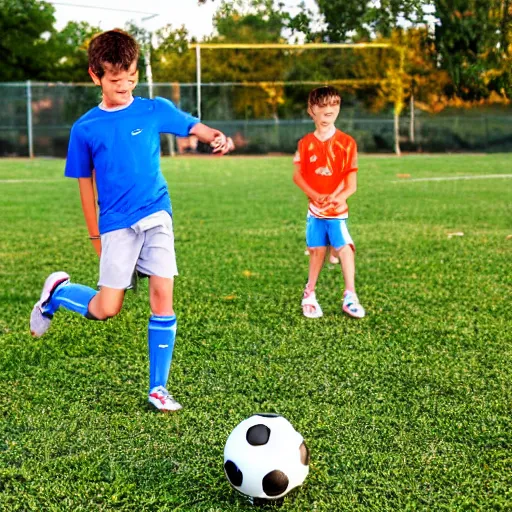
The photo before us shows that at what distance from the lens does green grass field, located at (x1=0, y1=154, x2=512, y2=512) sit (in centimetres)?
281

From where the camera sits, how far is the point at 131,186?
358 centimetres

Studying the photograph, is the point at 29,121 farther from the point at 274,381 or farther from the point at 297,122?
the point at 274,381

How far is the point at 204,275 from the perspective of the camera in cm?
664

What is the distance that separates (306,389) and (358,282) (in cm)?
265

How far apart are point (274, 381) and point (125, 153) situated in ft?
4.19

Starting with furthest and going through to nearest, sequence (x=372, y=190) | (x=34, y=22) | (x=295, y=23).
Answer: (x=34, y=22)
(x=372, y=190)
(x=295, y=23)

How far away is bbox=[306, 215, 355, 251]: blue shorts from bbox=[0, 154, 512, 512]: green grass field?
442 mm

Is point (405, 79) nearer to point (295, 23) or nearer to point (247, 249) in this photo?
point (247, 249)

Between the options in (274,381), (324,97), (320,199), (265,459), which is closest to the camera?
(265,459)

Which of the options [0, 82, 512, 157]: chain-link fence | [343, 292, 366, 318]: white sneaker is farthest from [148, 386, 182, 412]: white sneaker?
[0, 82, 512, 157]: chain-link fence

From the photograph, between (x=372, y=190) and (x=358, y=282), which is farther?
(x=372, y=190)

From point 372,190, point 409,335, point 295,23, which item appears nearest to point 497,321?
point 409,335

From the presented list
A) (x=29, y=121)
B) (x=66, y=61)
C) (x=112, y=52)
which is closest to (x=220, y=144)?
(x=112, y=52)

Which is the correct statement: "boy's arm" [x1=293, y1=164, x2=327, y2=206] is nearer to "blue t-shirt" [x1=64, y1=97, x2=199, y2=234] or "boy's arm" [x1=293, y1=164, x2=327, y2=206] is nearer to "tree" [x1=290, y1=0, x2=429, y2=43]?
"tree" [x1=290, y1=0, x2=429, y2=43]
